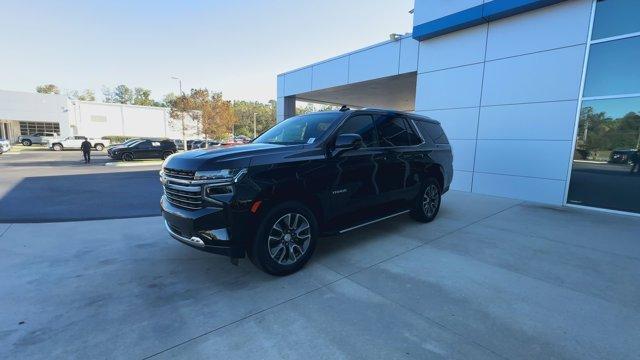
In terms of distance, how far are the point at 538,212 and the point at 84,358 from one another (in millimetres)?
8377

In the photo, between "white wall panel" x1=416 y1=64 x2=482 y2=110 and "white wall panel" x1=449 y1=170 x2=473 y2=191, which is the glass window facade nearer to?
"white wall panel" x1=449 y1=170 x2=473 y2=191

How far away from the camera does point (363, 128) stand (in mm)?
4520

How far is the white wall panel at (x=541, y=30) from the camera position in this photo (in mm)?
7543

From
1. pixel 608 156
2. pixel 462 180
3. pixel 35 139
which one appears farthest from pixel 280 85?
pixel 35 139

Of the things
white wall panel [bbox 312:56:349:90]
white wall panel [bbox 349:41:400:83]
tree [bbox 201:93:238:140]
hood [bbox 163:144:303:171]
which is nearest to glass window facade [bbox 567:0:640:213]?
white wall panel [bbox 349:41:400:83]

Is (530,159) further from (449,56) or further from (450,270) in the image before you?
(450,270)

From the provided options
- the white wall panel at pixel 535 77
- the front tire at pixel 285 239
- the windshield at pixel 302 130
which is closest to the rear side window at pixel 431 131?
the windshield at pixel 302 130

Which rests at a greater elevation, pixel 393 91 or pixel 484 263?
pixel 393 91

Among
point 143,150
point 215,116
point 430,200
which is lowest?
point 143,150

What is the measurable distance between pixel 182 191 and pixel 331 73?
12751 millimetres

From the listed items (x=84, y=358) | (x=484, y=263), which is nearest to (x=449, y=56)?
(x=484, y=263)

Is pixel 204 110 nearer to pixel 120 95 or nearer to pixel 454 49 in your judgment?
pixel 454 49

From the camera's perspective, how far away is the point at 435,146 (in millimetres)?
5969

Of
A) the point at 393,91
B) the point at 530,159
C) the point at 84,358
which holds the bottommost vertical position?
the point at 84,358
